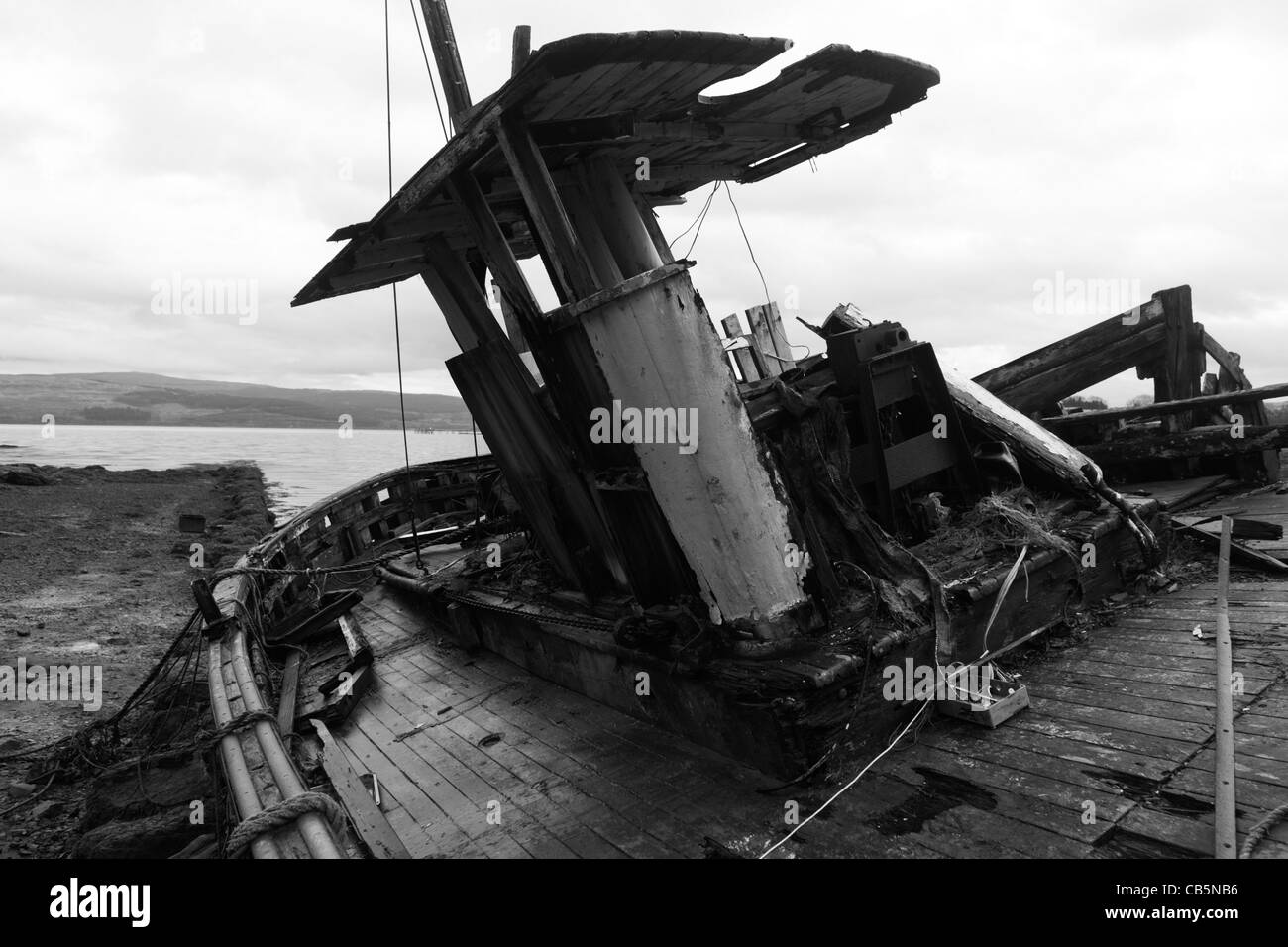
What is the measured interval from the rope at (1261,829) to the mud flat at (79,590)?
7.53m

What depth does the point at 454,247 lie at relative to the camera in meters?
6.96

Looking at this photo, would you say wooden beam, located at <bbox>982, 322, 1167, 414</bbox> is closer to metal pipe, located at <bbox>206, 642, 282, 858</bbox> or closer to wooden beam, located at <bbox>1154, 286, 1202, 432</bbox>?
wooden beam, located at <bbox>1154, 286, 1202, 432</bbox>

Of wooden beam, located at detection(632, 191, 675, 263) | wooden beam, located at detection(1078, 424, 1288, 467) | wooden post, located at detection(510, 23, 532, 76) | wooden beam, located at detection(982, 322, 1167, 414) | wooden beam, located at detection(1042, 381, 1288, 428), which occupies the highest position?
wooden post, located at detection(510, 23, 532, 76)

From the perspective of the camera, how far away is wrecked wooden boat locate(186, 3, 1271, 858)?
4.33 meters

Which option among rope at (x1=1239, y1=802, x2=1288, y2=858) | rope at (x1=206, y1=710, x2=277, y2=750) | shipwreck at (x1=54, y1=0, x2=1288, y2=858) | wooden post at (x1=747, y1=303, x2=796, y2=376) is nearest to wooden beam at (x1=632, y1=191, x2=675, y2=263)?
shipwreck at (x1=54, y1=0, x2=1288, y2=858)

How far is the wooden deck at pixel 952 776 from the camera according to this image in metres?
3.35

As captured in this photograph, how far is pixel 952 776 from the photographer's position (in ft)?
12.8

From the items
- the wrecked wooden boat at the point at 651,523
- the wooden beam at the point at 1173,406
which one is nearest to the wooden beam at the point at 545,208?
the wrecked wooden boat at the point at 651,523

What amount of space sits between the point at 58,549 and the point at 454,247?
17.5 meters

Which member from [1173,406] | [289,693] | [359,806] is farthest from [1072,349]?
[289,693]

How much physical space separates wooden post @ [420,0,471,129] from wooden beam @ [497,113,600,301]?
4018 mm

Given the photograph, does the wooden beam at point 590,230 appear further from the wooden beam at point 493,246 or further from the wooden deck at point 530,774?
the wooden deck at point 530,774

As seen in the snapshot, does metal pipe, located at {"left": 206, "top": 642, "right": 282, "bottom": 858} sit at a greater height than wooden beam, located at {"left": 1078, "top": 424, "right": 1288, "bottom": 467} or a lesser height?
lesser
